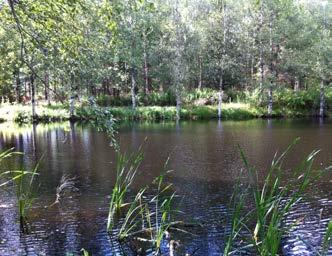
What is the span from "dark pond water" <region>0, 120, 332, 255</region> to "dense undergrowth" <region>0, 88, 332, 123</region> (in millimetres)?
7888

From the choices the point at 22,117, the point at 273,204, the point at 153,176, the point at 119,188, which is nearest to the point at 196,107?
the point at 22,117

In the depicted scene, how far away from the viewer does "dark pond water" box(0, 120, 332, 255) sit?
9383 mm

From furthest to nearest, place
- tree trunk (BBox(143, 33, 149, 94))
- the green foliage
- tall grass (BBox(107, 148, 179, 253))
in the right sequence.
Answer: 1. tree trunk (BBox(143, 33, 149, 94))
2. the green foliage
3. tall grass (BBox(107, 148, 179, 253))

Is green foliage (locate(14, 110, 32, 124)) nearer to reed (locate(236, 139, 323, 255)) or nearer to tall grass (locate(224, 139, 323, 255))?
tall grass (locate(224, 139, 323, 255))

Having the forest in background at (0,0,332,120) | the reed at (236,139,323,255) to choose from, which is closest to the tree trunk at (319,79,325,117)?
the forest in background at (0,0,332,120)

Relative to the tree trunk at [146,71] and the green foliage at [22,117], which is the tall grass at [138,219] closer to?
the green foliage at [22,117]

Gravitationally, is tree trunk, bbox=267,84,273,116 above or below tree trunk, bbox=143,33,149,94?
below

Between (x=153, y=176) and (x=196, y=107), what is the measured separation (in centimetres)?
2808

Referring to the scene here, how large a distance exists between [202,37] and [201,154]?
→ 26.5 metres

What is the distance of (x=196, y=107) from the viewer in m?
43.7

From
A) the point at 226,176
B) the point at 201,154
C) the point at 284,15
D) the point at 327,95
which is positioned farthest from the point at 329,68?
the point at 226,176

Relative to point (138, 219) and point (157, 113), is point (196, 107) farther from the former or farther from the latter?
point (138, 219)

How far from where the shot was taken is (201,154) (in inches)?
838

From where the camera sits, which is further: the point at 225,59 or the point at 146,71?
the point at 146,71
